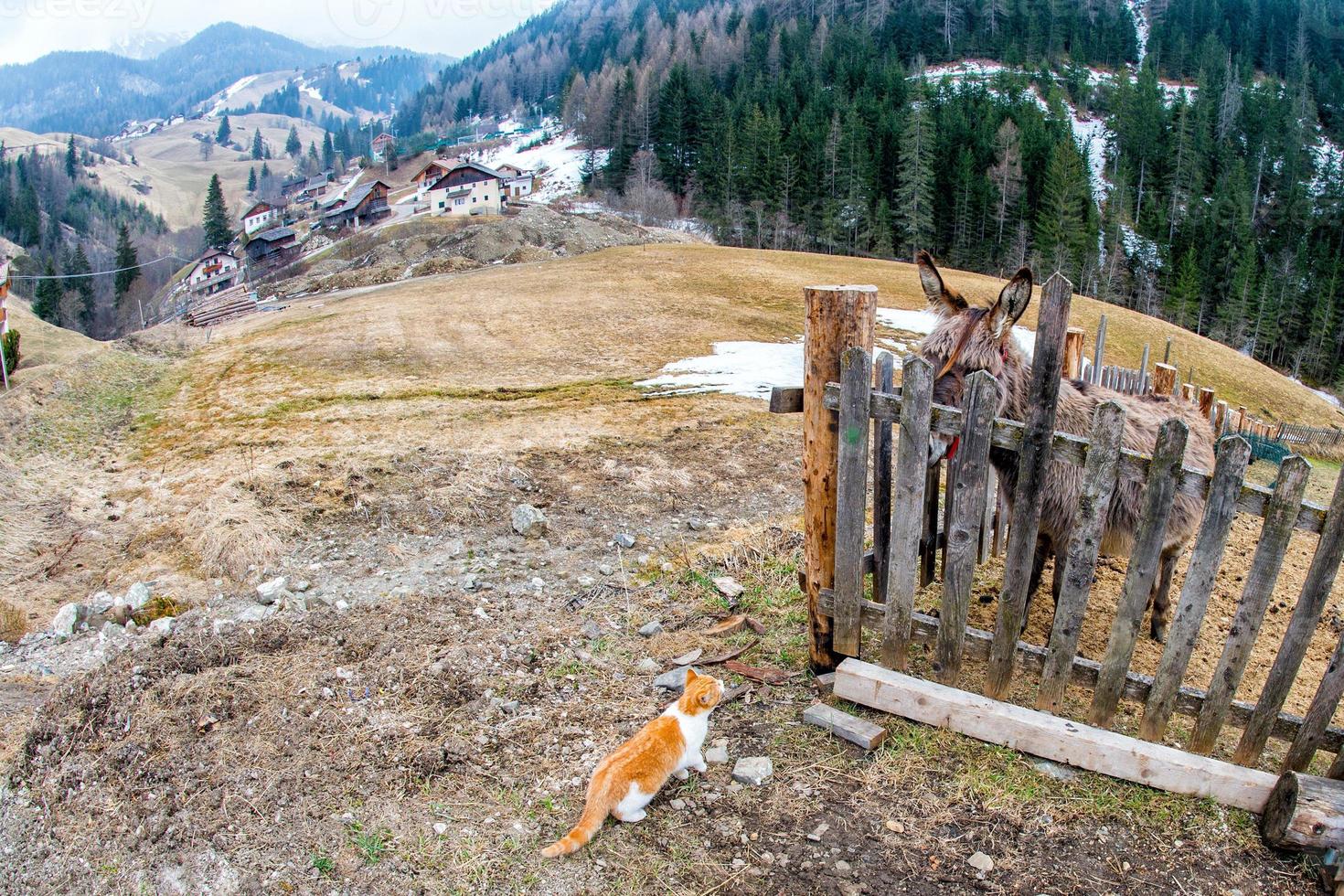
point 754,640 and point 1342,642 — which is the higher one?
point 1342,642

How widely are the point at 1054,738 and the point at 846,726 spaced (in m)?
1.05

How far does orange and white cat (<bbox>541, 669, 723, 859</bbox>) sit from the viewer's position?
3484 mm

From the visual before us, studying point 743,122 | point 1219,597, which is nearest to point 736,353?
point 1219,597

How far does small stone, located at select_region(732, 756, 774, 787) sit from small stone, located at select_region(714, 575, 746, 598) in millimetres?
2010

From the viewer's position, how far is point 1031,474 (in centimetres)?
386

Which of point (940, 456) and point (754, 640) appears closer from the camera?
point (940, 456)

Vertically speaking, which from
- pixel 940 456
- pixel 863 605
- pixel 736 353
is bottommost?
pixel 736 353

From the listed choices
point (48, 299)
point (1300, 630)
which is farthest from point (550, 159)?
point (1300, 630)

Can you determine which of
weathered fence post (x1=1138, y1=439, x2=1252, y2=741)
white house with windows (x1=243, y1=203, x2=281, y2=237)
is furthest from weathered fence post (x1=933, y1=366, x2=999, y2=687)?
white house with windows (x1=243, y1=203, x2=281, y2=237)

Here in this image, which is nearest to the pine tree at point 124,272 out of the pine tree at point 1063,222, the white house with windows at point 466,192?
the white house with windows at point 466,192

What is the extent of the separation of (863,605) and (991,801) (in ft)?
4.03

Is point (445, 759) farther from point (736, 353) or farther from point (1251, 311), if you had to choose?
point (1251, 311)

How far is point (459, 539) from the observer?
7.28 metres

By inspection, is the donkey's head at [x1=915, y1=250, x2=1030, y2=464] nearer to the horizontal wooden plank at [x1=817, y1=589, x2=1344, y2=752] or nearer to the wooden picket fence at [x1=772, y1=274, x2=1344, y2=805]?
the wooden picket fence at [x1=772, y1=274, x2=1344, y2=805]
